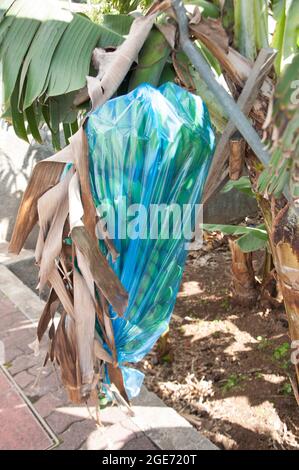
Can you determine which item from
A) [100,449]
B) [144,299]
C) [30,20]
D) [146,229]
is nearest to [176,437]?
[100,449]

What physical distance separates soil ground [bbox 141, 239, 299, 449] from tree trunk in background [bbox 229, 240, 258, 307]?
80 millimetres

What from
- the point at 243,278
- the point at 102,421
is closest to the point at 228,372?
the point at 243,278

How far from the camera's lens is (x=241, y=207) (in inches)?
171

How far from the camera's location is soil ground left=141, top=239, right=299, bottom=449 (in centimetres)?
190

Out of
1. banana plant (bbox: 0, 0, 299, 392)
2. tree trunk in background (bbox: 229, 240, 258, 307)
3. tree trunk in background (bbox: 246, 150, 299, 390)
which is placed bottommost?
tree trunk in background (bbox: 229, 240, 258, 307)

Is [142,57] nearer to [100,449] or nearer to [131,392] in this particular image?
[131,392]

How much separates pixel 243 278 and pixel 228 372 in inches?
26.4

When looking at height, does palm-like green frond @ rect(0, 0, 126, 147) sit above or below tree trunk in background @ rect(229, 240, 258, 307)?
above

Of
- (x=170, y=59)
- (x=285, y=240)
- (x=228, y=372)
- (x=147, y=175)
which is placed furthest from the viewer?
(x=228, y=372)

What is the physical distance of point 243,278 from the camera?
271 cm

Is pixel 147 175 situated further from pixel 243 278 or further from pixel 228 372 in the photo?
pixel 243 278

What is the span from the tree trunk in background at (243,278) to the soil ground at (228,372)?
8cm

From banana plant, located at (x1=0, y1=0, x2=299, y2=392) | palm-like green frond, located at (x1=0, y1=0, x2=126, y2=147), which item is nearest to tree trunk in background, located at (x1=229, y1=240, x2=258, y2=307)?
banana plant, located at (x1=0, y1=0, x2=299, y2=392)

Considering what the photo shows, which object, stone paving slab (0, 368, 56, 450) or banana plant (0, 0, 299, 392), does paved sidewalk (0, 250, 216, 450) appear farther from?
banana plant (0, 0, 299, 392)
